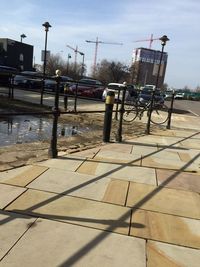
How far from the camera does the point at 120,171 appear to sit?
17.6ft

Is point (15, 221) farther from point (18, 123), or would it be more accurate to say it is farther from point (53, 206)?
point (18, 123)

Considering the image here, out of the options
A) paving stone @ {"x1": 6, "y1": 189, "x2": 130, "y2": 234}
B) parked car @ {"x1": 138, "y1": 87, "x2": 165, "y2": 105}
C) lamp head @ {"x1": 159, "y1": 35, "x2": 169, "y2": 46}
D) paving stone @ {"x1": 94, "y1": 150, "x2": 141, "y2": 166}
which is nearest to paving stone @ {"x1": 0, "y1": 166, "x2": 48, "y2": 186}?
paving stone @ {"x1": 6, "y1": 189, "x2": 130, "y2": 234}

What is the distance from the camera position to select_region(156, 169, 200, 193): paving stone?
496 centimetres

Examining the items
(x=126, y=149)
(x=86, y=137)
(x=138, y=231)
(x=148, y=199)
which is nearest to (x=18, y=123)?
(x=86, y=137)

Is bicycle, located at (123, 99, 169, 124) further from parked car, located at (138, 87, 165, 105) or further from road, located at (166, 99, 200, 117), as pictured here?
road, located at (166, 99, 200, 117)

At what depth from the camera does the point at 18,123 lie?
1011cm

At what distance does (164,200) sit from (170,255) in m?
1.33

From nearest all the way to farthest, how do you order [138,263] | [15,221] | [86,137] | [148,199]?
[138,263] → [15,221] → [148,199] → [86,137]

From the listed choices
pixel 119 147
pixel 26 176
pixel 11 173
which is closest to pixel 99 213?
pixel 26 176

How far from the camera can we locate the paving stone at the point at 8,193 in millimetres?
3751

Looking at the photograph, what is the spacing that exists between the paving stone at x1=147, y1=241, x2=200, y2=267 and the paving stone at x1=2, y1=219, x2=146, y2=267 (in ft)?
0.24

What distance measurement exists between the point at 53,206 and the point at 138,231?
95cm

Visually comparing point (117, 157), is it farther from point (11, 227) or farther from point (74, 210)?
point (11, 227)

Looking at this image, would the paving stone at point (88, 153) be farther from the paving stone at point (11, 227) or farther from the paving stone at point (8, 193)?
the paving stone at point (11, 227)
